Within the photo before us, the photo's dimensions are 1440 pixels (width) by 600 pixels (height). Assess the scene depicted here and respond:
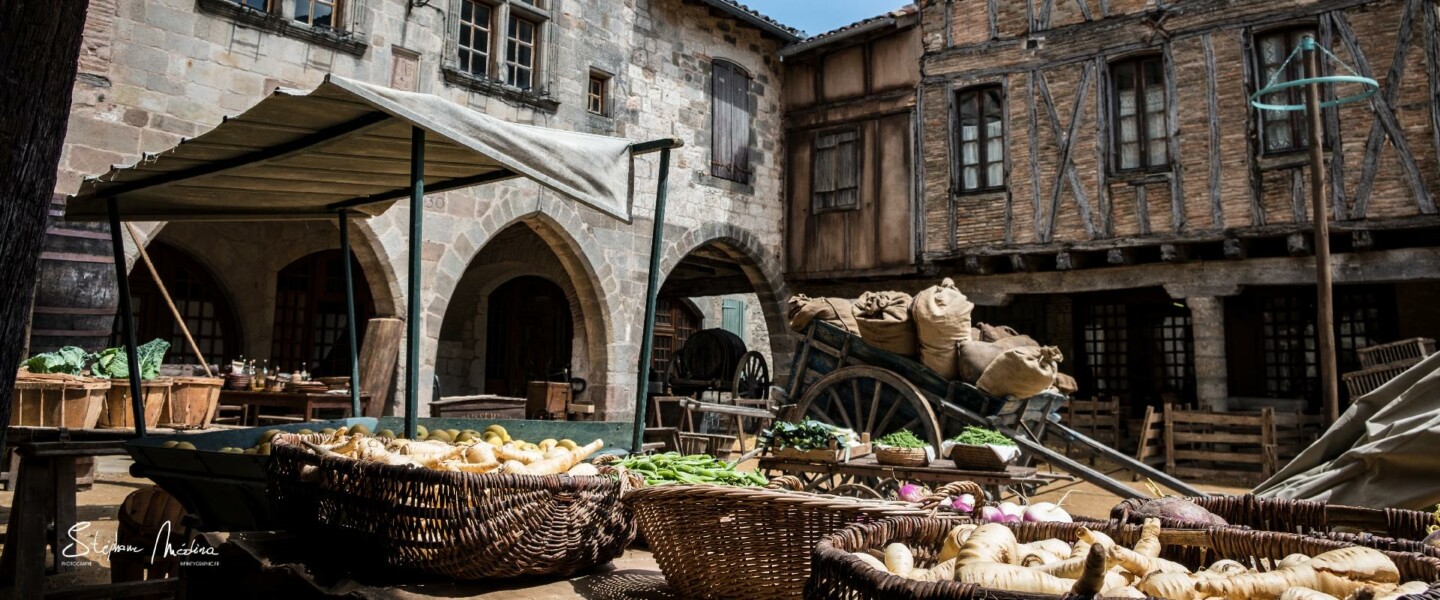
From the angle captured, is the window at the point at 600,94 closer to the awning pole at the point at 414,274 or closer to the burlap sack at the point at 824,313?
the burlap sack at the point at 824,313


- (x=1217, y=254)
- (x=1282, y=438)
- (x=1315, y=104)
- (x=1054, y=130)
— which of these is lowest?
(x=1282, y=438)

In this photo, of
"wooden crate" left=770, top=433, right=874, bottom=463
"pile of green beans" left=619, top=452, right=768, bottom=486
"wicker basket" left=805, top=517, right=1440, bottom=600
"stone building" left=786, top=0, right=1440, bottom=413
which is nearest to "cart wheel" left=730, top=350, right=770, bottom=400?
"stone building" left=786, top=0, right=1440, bottom=413

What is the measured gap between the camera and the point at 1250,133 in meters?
9.84

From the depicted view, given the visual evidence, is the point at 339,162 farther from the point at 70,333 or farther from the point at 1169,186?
the point at 1169,186

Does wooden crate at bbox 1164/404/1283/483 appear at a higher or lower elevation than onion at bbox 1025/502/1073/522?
lower

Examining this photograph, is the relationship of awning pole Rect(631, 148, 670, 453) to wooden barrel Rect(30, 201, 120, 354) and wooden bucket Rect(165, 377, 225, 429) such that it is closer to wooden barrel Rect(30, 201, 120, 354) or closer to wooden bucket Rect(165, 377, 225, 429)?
wooden bucket Rect(165, 377, 225, 429)

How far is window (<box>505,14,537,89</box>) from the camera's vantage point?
34.0 ft

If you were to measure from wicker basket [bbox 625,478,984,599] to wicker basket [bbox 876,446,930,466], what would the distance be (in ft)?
11.6

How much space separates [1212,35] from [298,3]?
1003cm

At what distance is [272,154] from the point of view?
3484mm

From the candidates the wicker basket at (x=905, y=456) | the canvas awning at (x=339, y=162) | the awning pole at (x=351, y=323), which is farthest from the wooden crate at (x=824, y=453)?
the canvas awning at (x=339, y=162)

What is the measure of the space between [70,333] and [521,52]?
18.5ft

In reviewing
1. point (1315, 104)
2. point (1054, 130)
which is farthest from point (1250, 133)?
point (1315, 104)

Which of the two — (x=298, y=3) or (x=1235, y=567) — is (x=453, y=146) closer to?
(x=1235, y=567)
